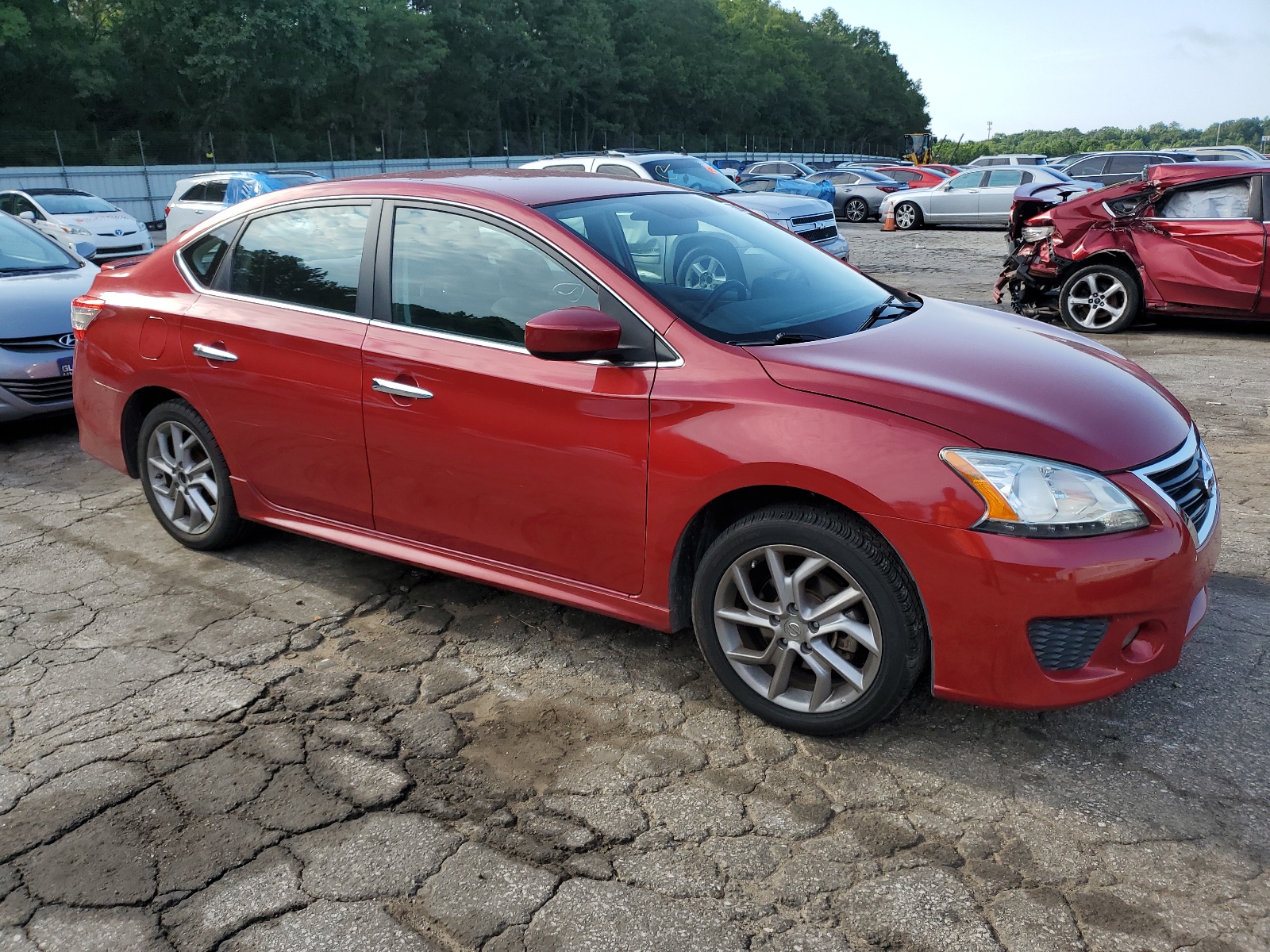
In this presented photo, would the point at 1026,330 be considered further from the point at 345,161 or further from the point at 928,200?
the point at 345,161

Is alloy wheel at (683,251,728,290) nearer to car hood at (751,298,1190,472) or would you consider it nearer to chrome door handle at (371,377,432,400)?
car hood at (751,298,1190,472)

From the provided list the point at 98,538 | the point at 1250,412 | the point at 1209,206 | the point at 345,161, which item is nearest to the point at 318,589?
the point at 98,538

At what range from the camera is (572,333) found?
3.18 meters

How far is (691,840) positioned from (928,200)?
2352cm

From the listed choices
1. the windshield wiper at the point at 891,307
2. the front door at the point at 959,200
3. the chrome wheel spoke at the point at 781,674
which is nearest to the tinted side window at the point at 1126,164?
the front door at the point at 959,200

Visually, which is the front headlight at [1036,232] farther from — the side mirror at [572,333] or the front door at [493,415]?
the side mirror at [572,333]

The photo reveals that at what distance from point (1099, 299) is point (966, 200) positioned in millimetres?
15060

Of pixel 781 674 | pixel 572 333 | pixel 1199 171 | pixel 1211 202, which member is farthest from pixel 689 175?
pixel 781 674

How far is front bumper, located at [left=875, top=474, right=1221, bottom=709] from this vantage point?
2.77 meters

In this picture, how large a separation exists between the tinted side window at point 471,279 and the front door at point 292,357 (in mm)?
205

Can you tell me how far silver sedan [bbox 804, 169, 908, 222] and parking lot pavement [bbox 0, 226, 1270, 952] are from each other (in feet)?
80.9

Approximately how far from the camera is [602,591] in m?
3.49

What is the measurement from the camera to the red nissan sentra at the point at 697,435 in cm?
285

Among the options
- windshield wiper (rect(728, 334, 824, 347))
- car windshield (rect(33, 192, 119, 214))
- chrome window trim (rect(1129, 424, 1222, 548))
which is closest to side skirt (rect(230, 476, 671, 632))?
windshield wiper (rect(728, 334, 824, 347))
